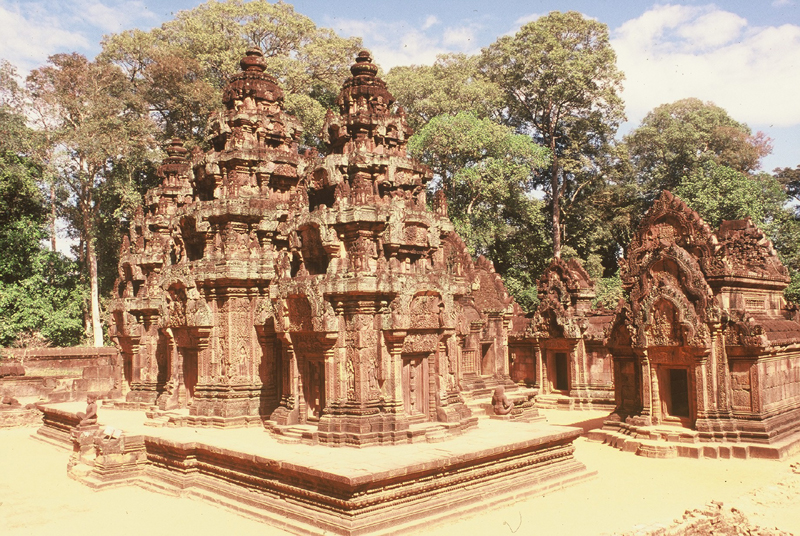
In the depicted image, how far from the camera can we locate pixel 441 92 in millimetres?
→ 33281

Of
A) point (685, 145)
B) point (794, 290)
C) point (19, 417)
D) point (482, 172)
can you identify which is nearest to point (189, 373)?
point (19, 417)

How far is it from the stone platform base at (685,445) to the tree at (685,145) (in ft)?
77.2

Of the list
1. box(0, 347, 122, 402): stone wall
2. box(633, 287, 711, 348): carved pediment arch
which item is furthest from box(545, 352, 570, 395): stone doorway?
box(0, 347, 122, 402): stone wall

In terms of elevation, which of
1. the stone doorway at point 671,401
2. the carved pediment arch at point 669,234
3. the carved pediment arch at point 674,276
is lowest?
the stone doorway at point 671,401

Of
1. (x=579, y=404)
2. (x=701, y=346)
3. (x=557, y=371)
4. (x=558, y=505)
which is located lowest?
(x=558, y=505)

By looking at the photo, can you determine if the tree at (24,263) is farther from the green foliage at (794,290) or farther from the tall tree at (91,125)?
the green foliage at (794,290)

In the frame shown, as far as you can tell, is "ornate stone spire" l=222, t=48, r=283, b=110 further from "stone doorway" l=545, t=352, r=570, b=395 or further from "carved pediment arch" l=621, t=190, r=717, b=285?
"stone doorway" l=545, t=352, r=570, b=395

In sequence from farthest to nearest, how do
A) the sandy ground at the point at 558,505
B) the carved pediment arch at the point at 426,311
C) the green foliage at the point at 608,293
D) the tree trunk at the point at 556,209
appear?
1. the tree trunk at the point at 556,209
2. the green foliage at the point at 608,293
3. the carved pediment arch at the point at 426,311
4. the sandy ground at the point at 558,505

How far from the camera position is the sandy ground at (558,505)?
9180 millimetres

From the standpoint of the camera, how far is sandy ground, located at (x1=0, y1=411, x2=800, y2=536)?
30.1 feet

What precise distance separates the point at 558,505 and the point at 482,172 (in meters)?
21.6

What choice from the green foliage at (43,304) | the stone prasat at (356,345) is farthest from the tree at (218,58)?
the stone prasat at (356,345)

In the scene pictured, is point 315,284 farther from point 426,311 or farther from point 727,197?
point 727,197

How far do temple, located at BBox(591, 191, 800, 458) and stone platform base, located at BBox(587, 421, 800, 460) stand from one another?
0.07 feet
